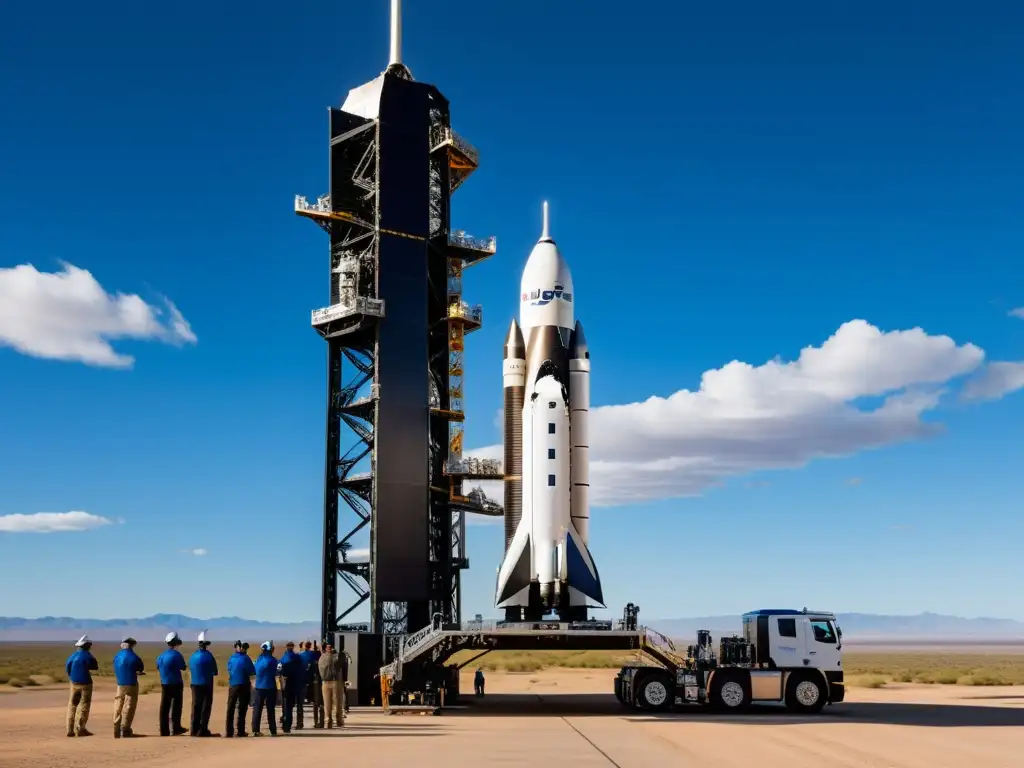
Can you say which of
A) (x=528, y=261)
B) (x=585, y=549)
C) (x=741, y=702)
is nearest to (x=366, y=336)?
(x=528, y=261)

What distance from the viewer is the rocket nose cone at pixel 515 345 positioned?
47094 millimetres

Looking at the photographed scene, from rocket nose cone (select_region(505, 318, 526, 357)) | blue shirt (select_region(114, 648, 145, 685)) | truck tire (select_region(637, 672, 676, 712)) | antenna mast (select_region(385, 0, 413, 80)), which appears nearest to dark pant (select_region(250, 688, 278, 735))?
blue shirt (select_region(114, 648, 145, 685))

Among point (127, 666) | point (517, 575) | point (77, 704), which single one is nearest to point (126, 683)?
point (127, 666)

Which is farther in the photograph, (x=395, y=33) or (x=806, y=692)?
(x=395, y=33)

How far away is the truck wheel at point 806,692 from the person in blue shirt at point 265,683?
54.9ft

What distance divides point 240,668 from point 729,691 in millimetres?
16785

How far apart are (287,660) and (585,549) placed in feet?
65.0

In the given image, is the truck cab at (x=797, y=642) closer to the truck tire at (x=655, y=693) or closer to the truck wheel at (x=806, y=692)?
the truck wheel at (x=806, y=692)

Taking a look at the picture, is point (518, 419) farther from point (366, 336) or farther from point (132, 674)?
point (132, 674)

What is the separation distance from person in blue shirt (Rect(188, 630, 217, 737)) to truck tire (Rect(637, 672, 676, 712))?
14580 mm

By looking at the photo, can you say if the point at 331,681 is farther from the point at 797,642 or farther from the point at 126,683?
the point at 797,642

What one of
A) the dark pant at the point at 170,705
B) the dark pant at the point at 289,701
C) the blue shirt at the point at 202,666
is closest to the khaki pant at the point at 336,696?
the dark pant at the point at 289,701

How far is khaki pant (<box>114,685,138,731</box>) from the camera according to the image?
81.0 feet

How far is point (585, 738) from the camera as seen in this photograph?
26.6 metres
